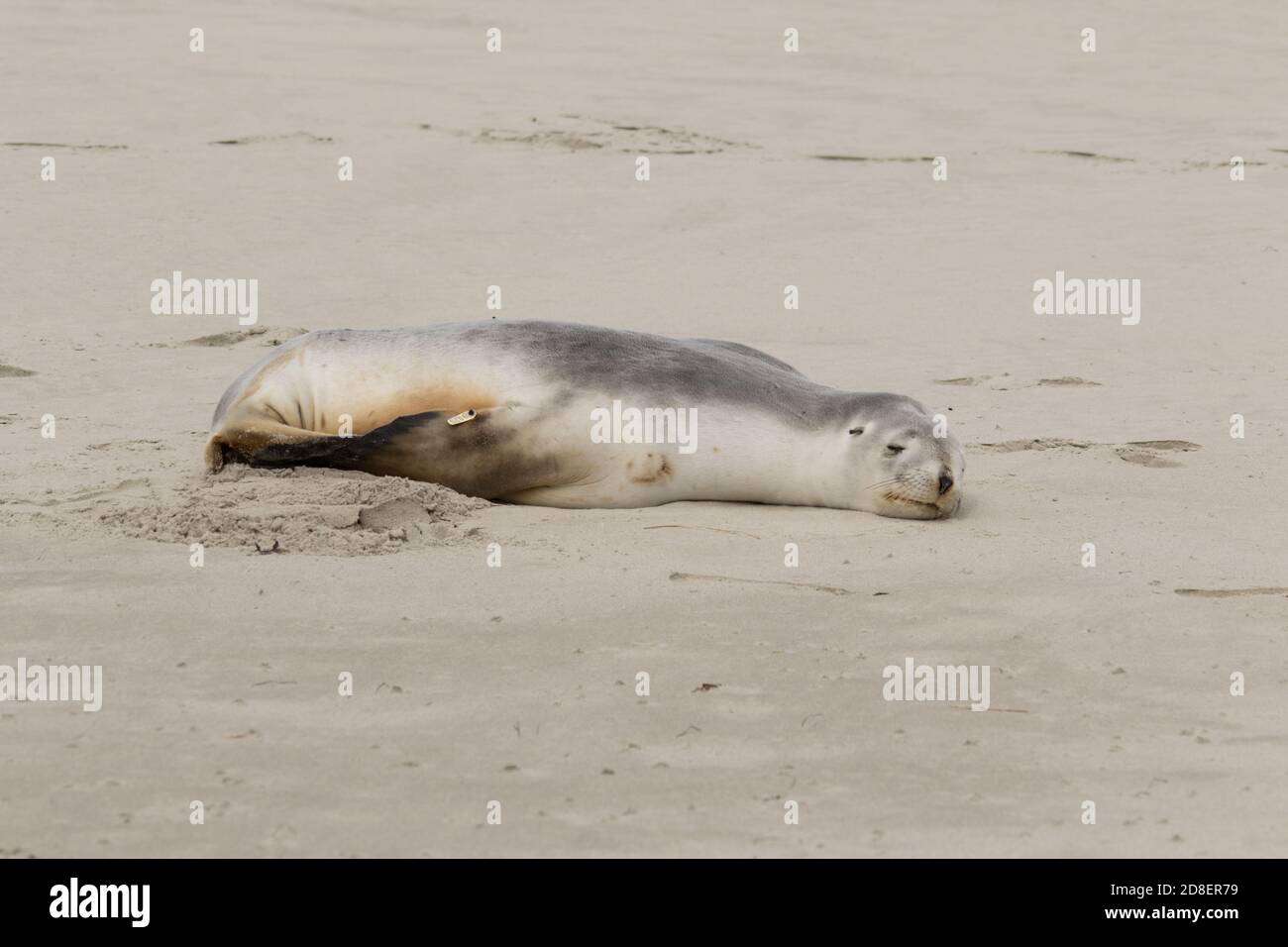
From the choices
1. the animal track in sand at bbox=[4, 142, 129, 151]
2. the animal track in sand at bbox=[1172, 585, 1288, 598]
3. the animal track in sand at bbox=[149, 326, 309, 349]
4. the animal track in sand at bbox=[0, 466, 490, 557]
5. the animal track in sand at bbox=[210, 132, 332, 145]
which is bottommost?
the animal track in sand at bbox=[1172, 585, 1288, 598]

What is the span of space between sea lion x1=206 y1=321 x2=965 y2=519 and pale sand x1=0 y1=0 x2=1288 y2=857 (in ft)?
0.44

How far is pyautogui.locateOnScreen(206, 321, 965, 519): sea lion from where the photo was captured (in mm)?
4746

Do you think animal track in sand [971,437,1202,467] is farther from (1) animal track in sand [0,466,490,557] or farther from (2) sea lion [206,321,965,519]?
(1) animal track in sand [0,466,490,557]

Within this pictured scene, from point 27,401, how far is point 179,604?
8.62 feet

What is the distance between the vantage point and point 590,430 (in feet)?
15.6

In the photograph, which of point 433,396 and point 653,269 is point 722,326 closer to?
point 653,269

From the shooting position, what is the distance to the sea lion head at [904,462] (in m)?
4.67

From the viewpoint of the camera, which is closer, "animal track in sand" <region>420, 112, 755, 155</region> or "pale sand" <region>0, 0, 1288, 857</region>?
"pale sand" <region>0, 0, 1288, 857</region>

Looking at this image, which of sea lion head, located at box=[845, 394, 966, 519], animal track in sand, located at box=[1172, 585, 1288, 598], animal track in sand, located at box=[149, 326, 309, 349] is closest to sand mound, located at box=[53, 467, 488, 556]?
sea lion head, located at box=[845, 394, 966, 519]

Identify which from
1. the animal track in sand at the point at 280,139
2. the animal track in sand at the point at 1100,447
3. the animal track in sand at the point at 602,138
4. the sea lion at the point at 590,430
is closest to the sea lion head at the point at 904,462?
the sea lion at the point at 590,430

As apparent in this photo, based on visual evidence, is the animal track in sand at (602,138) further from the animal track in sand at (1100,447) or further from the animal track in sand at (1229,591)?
the animal track in sand at (1229,591)

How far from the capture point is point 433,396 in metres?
4.88
